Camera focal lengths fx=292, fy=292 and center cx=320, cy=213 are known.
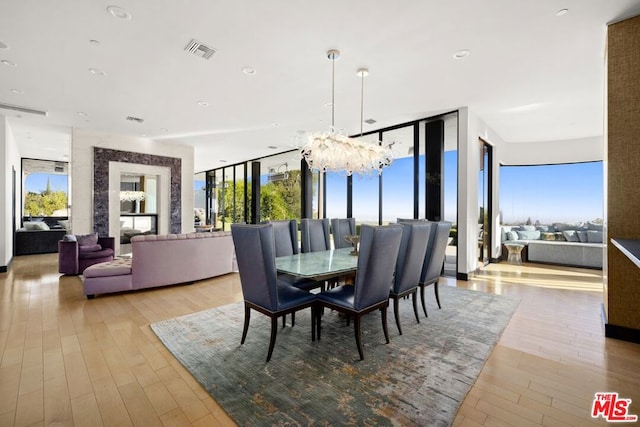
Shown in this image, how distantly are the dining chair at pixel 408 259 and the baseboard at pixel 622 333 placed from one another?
1873 mm

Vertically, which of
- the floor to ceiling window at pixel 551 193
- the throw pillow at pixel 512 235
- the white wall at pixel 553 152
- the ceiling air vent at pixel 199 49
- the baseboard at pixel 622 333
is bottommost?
the baseboard at pixel 622 333

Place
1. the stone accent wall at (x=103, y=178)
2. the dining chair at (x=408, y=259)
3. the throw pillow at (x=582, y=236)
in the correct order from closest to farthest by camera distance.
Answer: the dining chair at (x=408, y=259) < the throw pillow at (x=582, y=236) < the stone accent wall at (x=103, y=178)

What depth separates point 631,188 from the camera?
2.68 meters

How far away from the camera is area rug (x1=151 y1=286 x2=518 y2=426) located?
175cm

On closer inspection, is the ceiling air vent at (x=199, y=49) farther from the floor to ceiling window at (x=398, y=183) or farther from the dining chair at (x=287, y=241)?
the floor to ceiling window at (x=398, y=183)

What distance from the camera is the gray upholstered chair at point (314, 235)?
3.94 metres

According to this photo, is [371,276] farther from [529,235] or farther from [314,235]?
[529,235]

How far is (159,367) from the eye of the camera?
7.39 feet

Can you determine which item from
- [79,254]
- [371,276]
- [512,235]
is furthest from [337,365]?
[512,235]

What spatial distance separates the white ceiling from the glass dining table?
7.33 feet

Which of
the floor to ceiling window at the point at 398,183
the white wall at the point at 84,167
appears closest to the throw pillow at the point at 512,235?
the floor to ceiling window at the point at 398,183

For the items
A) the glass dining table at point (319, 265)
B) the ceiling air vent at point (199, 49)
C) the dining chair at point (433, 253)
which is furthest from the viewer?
the dining chair at point (433, 253)

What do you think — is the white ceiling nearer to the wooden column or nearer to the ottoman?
the wooden column

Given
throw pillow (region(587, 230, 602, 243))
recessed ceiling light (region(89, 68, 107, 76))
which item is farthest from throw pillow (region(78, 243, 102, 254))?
throw pillow (region(587, 230, 602, 243))
